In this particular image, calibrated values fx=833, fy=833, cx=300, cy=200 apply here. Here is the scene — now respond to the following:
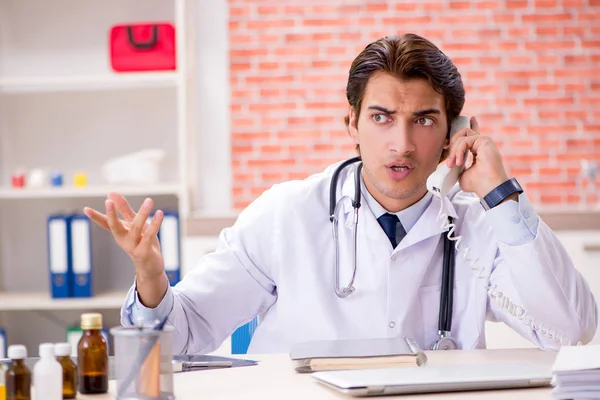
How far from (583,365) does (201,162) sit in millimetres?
2924

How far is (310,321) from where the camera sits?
1837mm

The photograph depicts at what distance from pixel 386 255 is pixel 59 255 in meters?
1.83

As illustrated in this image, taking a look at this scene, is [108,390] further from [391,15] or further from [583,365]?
[391,15]

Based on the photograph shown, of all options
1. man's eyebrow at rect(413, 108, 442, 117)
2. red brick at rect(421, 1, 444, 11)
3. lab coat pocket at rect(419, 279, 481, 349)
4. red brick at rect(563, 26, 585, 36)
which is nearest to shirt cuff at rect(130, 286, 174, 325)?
lab coat pocket at rect(419, 279, 481, 349)

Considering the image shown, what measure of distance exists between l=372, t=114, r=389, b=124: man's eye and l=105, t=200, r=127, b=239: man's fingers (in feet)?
2.08

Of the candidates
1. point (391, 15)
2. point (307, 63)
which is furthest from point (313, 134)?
point (391, 15)

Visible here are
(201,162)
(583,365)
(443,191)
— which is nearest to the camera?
(583,365)

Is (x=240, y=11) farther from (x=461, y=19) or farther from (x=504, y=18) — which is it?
(x=504, y=18)

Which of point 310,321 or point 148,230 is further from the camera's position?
point 310,321

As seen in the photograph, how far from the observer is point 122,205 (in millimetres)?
1555

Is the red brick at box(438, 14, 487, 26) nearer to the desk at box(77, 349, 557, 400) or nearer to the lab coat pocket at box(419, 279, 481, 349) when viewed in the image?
the lab coat pocket at box(419, 279, 481, 349)

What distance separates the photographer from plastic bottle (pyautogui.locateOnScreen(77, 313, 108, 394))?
1252 mm

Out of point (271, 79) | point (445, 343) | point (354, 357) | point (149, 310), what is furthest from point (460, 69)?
point (354, 357)

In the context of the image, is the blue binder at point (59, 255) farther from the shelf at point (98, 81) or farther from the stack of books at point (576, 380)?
the stack of books at point (576, 380)
